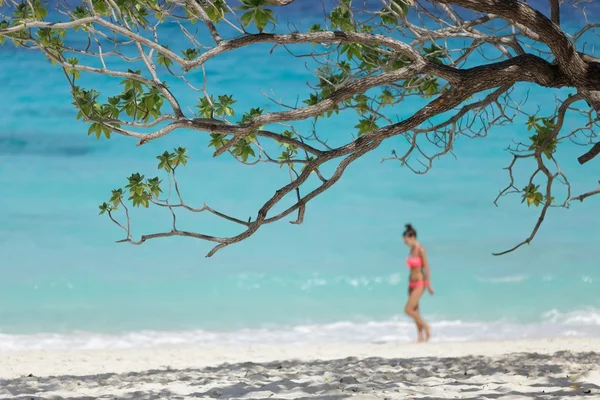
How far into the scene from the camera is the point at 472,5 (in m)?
5.16

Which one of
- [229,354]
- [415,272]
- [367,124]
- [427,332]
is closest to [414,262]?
[415,272]

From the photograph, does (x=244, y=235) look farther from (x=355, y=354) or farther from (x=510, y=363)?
(x=355, y=354)

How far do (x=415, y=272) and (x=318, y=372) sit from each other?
13.6 feet

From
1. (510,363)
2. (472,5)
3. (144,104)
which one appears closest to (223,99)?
(144,104)

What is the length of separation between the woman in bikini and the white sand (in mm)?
661

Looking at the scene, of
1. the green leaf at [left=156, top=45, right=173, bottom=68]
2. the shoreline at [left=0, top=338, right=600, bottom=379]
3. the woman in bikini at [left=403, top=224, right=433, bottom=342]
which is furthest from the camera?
the woman in bikini at [left=403, top=224, right=433, bottom=342]

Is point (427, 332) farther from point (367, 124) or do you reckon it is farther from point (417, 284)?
point (367, 124)

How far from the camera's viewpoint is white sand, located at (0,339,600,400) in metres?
7.32

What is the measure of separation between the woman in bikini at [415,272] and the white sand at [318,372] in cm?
66

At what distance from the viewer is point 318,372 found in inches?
353

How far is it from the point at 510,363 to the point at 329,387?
3121 millimetres

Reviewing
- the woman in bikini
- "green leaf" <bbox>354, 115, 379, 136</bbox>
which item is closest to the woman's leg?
the woman in bikini

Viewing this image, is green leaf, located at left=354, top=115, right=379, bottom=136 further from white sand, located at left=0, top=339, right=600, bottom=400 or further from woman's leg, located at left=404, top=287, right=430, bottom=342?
woman's leg, located at left=404, top=287, right=430, bottom=342

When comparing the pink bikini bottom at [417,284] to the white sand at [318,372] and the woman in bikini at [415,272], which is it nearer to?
the woman in bikini at [415,272]
